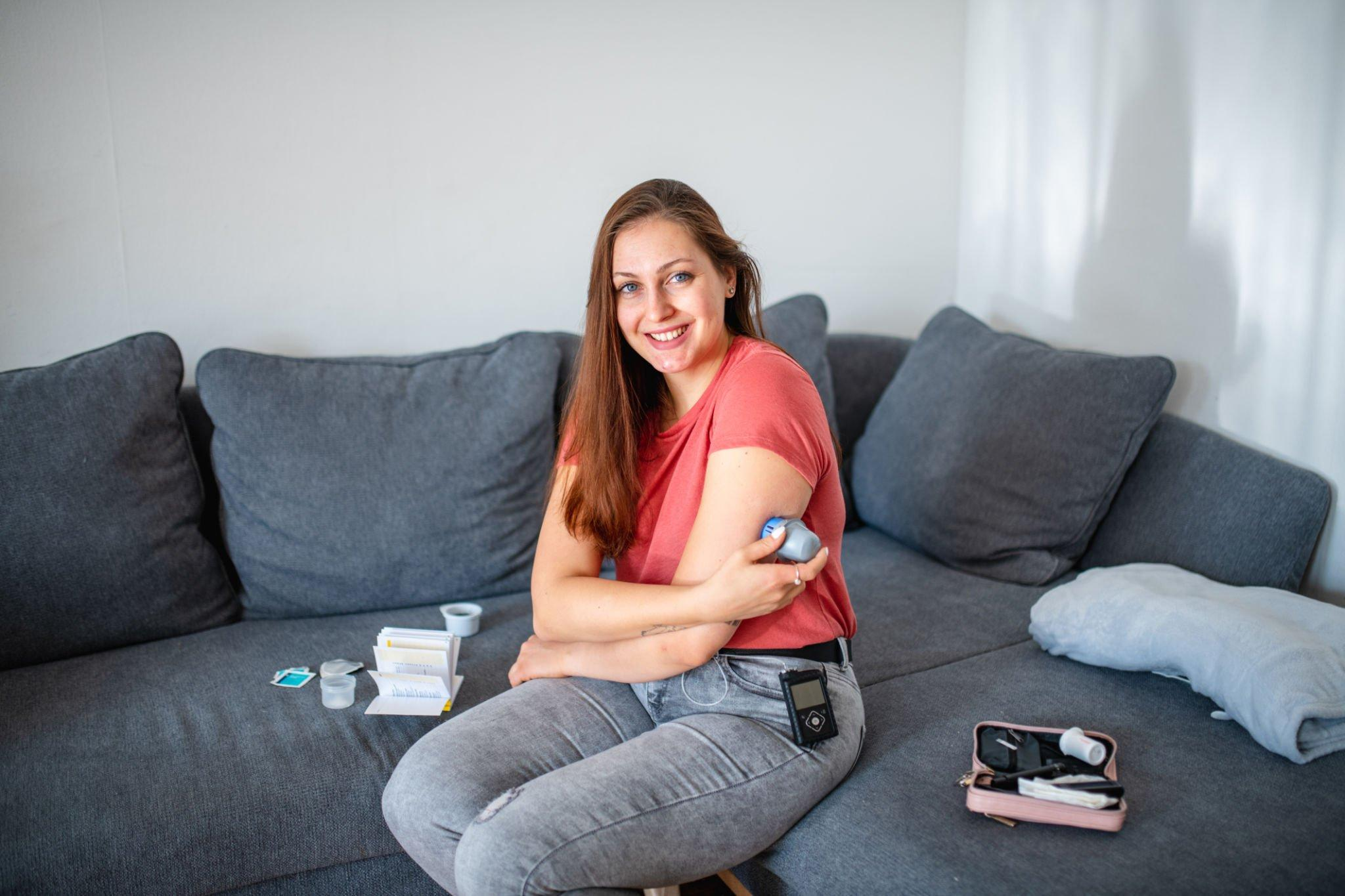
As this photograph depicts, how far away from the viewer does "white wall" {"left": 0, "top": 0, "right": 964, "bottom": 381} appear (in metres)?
2.07

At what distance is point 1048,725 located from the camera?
1553 millimetres

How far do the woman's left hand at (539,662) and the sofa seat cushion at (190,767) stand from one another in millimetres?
111

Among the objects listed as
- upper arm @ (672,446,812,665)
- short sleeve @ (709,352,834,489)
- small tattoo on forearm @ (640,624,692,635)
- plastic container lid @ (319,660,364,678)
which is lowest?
plastic container lid @ (319,660,364,678)

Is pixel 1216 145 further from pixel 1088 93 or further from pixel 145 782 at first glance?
pixel 145 782

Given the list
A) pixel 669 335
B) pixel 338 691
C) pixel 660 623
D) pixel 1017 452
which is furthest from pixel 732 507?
pixel 1017 452

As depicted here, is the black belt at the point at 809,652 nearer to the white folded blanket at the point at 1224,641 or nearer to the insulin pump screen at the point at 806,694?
the insulin pump screen at the point at 806,694

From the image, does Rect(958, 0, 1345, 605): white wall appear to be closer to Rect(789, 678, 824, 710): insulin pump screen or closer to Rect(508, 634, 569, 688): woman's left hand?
Rect(789, 678, 824, 710): insulin pump screen

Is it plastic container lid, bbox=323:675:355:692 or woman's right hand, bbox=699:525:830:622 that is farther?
plastic container lid, bbox=323:675:355:692

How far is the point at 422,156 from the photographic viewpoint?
2350mm

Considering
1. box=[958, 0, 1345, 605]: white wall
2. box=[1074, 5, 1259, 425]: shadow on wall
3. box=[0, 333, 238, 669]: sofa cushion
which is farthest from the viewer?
box=[1074, 5, 1259, 425]: shadow on wall

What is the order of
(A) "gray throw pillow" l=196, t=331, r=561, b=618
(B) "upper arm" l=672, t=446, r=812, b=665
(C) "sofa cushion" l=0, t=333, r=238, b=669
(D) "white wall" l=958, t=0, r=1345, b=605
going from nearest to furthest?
(B) "upper arm" l=672, t=446, r=812, b=665 → (C) "sofa cushion" l=0, t=333, r=238, b=669 → (D) "white wall" l=958, t=0, r=1345, b=605 → (A) "gray throw pillow" l=196, t=331, r=561, b=618

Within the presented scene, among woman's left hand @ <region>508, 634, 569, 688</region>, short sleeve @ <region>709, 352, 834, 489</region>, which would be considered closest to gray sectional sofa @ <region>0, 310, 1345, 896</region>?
woman's left hand @ <region>508, 634, 569, 688</region>

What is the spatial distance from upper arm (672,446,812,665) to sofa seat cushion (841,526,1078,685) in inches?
19.1

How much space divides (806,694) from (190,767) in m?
0.90
